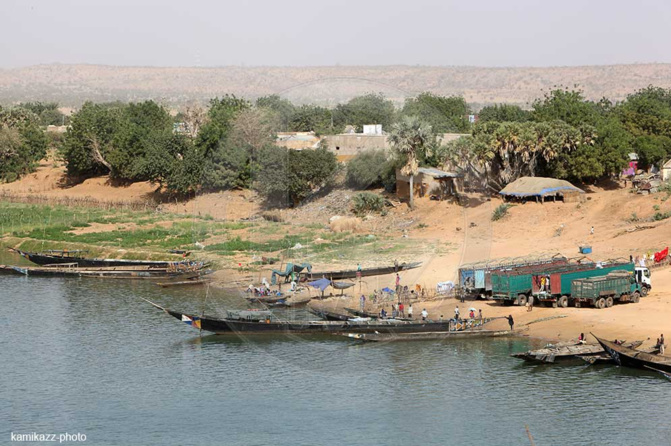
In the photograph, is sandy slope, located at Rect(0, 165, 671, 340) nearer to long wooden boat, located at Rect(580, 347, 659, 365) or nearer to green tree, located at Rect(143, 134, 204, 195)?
green tree, located at Rect(143, 134, 204, 195)

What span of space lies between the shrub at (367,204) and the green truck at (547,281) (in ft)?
92.9

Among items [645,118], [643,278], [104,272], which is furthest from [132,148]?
[643,278]

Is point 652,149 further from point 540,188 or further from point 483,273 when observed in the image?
point 483,273

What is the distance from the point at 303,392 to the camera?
4003 centimetres

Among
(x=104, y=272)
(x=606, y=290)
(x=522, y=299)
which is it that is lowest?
(x=104, y=272)

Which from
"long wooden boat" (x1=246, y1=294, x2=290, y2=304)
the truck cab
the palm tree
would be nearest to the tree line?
the palm tree

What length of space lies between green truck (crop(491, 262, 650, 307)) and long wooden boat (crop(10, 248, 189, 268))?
25697 mm

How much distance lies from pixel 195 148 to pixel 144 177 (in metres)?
11.6

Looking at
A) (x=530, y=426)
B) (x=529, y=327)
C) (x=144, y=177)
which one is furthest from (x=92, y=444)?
(x=144, y=177)

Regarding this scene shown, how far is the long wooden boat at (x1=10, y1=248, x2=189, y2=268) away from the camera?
68.7 metres

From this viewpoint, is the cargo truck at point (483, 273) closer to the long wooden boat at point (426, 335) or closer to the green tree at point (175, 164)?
the long wooden boat at point (426, 335)

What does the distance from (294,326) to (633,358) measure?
54.9 feet

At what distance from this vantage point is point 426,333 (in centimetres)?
4678

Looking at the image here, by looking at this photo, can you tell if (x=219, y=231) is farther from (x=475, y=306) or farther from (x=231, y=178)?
(x=475, y=306)
